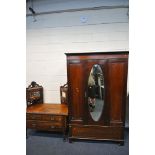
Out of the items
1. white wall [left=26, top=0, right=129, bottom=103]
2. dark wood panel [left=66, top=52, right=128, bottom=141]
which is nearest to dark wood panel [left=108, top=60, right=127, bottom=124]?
dark wood panel [left=66, top=52, right=128, bottom=141]

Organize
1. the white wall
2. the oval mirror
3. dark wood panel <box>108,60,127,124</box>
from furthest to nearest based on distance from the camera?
the white wall, the oval mirror, dark wood panel <box>108,60,127,124</box>

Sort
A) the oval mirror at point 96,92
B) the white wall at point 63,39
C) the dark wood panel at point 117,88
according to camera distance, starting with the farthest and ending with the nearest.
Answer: the white wall at point 63,39
the oval mirror at point 96,92
the dark wood panel at point 117,88

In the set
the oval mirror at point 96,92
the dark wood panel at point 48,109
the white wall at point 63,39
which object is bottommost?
the dark wood panel at point 48,109

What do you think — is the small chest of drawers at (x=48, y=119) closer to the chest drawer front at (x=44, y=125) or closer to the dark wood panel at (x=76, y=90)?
the chest drawer front at (x=44, y=125)

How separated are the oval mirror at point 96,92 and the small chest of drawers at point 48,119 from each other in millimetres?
552

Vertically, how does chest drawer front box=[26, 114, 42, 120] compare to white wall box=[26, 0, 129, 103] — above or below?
below

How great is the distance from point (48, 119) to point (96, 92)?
3.70 feet

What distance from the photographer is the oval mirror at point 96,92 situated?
332 cm

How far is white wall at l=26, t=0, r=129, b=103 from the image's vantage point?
3.92 meters

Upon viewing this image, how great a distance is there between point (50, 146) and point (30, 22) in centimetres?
291

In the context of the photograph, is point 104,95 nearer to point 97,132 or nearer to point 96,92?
point 96,92

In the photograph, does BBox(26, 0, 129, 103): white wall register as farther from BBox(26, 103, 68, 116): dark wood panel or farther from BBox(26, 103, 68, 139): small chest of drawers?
BBox(26, 103, 68, 139): small chest of drawers

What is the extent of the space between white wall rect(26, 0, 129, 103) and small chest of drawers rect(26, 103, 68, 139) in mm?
635

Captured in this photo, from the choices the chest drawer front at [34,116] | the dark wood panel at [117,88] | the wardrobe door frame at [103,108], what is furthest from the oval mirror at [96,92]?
the chest drawer front at [34,116]
